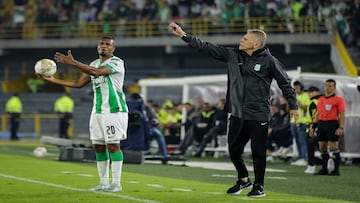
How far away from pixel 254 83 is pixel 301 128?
1071cm

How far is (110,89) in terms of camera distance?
13.9m

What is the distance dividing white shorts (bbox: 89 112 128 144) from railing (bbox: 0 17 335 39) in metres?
26.2

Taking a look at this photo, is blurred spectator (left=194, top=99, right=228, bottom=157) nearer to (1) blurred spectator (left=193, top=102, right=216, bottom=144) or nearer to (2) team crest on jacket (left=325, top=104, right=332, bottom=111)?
(1) blurred spectator (left=193, top=102, right=216, bottom=144)

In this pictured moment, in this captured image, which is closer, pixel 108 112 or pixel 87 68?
pixel 87 68

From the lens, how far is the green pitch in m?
12.9

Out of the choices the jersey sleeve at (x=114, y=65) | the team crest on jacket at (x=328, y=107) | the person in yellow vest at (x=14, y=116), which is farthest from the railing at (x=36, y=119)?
the jersey sleeve at (x=114, y=65)

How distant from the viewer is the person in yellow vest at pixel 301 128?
2388 cm

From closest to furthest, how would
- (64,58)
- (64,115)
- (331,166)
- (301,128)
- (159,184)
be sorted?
1. (64,58)
2. (159,184)
3. (331,166)
4. (301,128)
5. (64,115)

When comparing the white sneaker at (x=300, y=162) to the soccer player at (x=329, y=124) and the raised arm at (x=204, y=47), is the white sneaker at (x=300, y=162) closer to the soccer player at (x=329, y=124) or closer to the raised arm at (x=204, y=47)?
the soccer player at (x=329, y=124)

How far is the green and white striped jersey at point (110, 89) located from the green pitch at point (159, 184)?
1063 mm

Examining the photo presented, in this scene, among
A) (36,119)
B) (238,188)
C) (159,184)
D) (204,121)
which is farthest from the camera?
(36,119)

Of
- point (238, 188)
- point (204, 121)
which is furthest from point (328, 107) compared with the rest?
point (204, 121)

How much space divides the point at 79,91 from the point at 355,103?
2507cm

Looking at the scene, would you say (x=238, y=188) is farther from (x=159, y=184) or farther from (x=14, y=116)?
(x=14, y=116)
